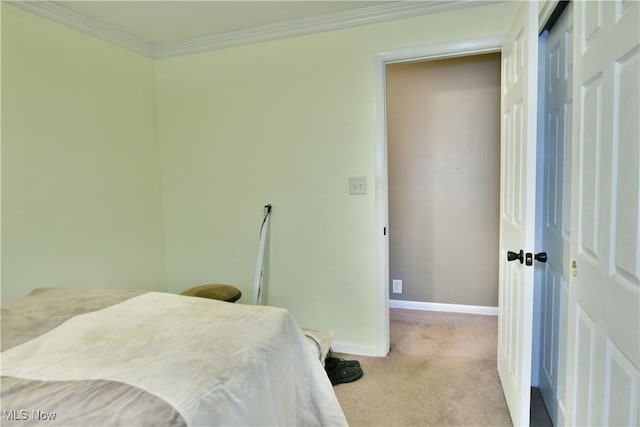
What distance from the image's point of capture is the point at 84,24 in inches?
95.4

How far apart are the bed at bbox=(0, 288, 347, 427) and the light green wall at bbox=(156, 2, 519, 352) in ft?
4.06

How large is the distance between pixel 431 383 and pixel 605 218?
5.09 feet

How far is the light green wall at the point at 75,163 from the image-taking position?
2096 mm

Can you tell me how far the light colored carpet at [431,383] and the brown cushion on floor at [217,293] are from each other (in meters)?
0.82

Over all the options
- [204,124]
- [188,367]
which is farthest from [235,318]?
[204,124]

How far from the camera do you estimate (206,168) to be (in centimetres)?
295

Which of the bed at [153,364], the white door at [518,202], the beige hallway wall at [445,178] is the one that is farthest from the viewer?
the beige hallway wall at [445,178]

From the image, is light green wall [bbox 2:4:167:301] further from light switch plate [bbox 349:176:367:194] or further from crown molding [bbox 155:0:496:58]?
light switch plate [bbox 349:176:367:194]

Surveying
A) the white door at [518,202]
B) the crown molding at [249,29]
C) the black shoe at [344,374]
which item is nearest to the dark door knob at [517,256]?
the white door at [518,202]

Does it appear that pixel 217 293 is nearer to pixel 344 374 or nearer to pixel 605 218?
pixel 344 374

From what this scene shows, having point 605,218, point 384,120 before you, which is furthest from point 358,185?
point 605,218

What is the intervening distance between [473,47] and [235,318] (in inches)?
80.5

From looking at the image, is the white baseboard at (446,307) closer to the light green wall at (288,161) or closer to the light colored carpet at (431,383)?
the light colored carpet at (431,383)

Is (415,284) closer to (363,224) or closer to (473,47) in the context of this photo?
→ (363,224)
